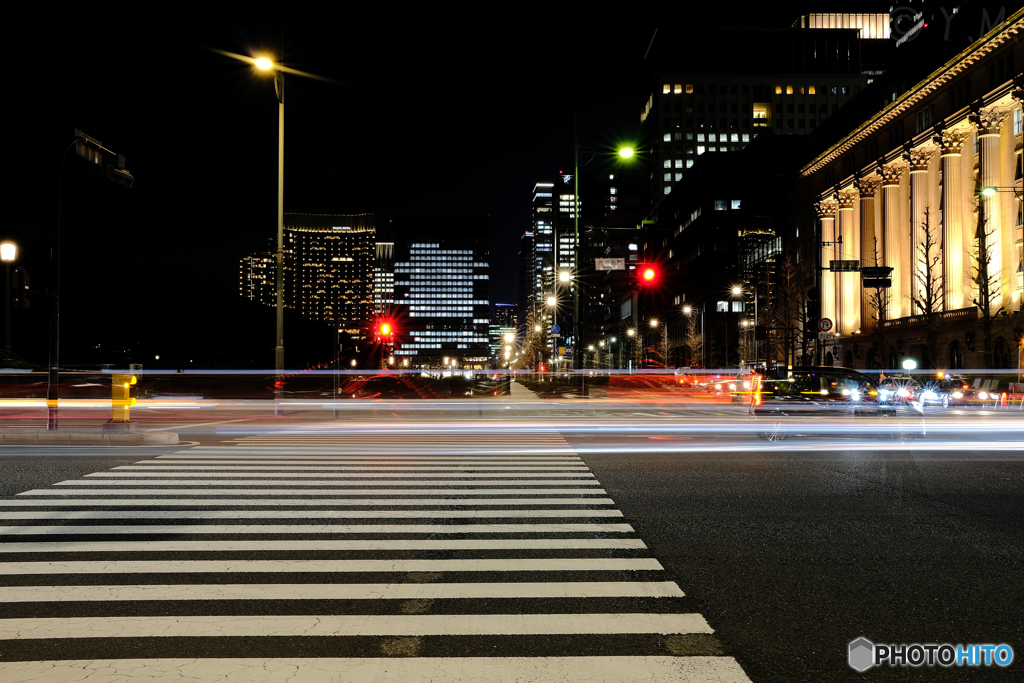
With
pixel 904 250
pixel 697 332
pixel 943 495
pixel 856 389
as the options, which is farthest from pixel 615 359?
pixel 943 495

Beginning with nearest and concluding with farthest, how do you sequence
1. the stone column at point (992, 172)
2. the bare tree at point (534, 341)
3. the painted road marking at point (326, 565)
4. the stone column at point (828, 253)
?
the painted road marking at point (326, 565), the stone column at point (992, 172), the stone column at point (828, 253), the bare tree at point (534, 341)

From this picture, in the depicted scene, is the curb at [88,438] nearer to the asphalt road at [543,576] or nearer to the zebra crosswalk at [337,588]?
the asphalt road at [543,576]

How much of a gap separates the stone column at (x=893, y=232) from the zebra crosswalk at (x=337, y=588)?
67167 mm

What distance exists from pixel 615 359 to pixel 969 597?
174m

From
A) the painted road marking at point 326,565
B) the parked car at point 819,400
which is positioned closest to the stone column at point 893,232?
the parked car at point 819,400

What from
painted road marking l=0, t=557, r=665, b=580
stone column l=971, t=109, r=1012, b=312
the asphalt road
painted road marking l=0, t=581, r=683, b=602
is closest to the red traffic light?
the asphalt road

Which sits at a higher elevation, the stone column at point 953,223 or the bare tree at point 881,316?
the stone column at point 953,223

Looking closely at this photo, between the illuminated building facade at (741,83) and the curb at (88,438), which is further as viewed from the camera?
the illuminated building facade at (741,83)

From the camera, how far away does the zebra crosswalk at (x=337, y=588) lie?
448 centimetres

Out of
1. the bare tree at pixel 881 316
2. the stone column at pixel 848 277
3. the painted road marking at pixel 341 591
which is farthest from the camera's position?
the stone column at pixel 848 277

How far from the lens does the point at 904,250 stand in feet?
224

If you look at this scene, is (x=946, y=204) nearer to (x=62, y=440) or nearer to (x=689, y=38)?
(x=62, y=440)

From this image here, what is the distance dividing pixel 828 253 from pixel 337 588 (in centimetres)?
8504

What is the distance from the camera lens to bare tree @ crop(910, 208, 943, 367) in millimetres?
52750
